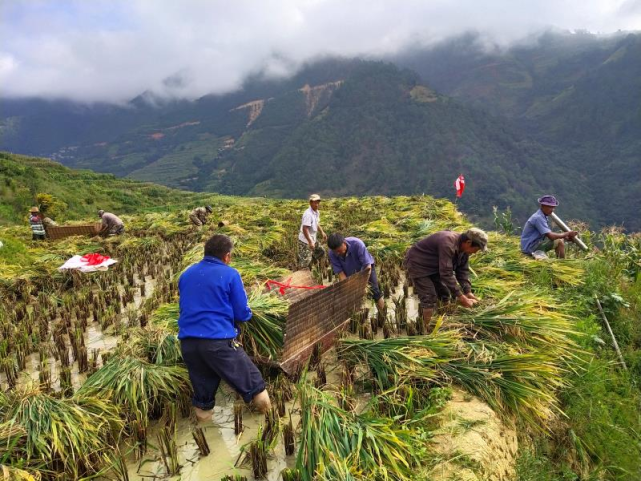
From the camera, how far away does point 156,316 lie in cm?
423

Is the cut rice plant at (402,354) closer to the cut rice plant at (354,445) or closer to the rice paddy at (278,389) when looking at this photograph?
the rice paddy at (278,389)

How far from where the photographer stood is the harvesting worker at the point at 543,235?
5.68m

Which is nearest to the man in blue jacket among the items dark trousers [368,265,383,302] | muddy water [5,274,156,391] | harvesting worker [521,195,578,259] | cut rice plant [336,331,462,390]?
cut rice plant [336,331,462,390]

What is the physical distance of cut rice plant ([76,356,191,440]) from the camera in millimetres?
2783

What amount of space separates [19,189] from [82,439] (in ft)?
65.5

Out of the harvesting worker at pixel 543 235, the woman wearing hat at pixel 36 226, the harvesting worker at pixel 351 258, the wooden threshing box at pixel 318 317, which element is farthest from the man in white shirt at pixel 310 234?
the woman wearing hat at pixel 36 226

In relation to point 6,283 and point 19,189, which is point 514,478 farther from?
point 19,189

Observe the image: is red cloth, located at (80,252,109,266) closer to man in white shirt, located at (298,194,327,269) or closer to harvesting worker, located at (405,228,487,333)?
man in white shirt, located at (298,194,327,269)

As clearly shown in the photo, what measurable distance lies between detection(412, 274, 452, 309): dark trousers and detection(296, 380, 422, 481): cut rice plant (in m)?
1.74

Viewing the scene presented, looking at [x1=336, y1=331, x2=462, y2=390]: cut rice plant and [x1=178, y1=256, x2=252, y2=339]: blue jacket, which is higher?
[x1=178, y1=256, x2=252, y2=339]: blue jacket

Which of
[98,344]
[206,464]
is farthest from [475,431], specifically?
[98,344]

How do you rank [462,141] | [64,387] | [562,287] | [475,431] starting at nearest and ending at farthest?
[475,431] → [64,387] → [562,287] → [462,141]

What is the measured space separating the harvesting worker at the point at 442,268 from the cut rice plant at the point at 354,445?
1.57 meters

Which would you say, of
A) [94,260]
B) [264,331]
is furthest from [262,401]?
[94,260]
